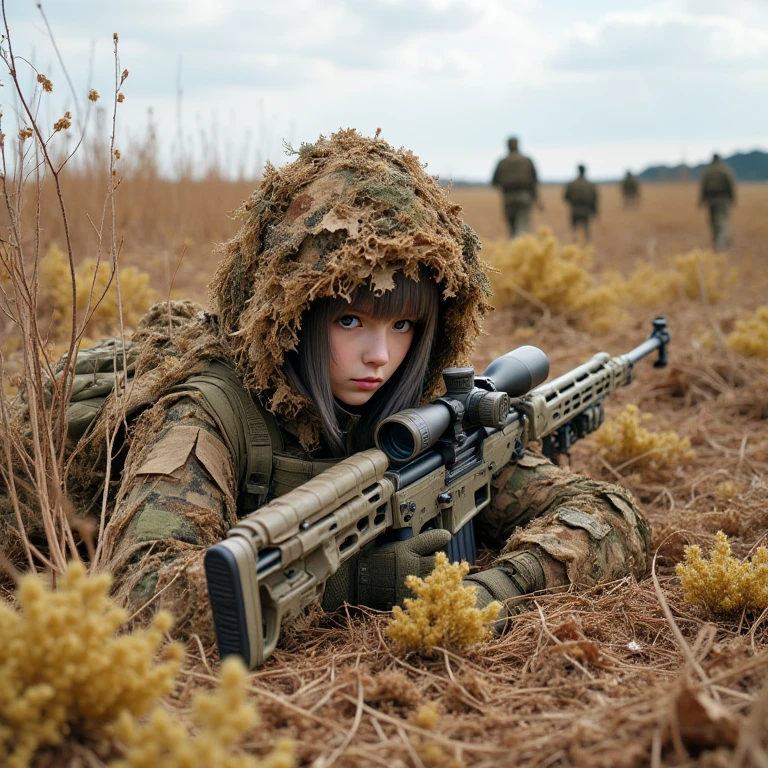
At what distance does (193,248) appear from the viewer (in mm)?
12094

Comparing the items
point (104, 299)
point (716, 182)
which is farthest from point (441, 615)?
point (716, 182)

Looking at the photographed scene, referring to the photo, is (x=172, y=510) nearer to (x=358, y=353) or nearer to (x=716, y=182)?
(x=358, y=353)

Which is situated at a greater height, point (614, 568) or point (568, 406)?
point (568, 406)

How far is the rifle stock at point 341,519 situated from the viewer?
1872mm

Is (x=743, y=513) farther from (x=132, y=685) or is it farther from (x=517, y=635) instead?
(x=132, y=685)

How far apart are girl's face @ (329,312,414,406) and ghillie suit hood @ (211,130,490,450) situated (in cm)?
13

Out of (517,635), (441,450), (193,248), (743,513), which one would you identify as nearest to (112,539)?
(441,450)

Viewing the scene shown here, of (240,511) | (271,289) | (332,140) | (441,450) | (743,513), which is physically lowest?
(743,513)

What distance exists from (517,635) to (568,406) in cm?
155

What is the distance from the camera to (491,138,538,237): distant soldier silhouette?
623 inches

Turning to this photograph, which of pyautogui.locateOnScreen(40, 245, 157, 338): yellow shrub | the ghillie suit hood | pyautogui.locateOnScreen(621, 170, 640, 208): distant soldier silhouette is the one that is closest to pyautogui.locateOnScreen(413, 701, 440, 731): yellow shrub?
the ghillie suit hood

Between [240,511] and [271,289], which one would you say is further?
[240,511]

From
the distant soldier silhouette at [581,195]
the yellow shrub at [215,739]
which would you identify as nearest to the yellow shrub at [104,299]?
the yellow shrub at [215,739]

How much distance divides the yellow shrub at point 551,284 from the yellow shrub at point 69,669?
6962 mm
